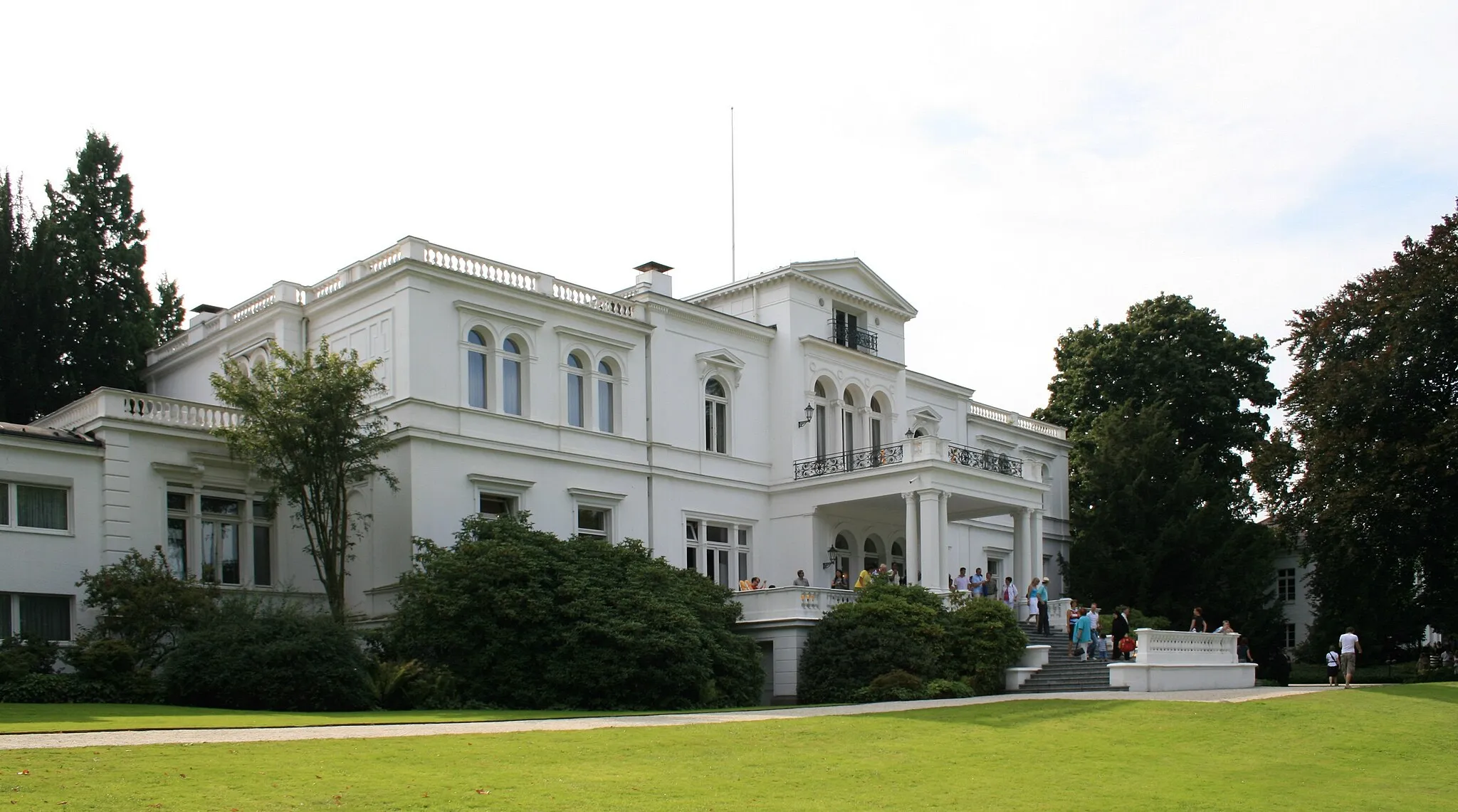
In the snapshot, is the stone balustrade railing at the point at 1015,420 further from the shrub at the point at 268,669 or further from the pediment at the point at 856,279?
the shrub at the point at 268,669

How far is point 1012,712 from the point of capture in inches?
953

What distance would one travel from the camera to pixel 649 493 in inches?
1421

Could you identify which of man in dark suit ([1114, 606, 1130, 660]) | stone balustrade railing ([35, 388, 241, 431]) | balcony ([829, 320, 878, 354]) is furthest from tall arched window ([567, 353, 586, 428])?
man in dark suit ([1114, 606, 1130, 660])

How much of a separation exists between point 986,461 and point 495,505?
49.1 feet

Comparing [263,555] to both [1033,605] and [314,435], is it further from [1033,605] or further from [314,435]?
[1033,605]

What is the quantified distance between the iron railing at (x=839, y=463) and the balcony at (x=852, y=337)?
11.5 ft

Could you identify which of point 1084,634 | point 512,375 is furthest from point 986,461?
point 512,375

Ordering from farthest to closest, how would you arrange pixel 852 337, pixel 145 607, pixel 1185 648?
pixel 852 337 < pixel 1185 648 < pixel 145 607

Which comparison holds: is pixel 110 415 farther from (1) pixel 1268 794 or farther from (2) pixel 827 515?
(1) pixel 1268 794

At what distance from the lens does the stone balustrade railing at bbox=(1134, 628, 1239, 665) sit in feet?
98.4

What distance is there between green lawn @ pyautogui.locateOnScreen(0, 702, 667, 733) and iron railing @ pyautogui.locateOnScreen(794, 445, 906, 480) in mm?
15840

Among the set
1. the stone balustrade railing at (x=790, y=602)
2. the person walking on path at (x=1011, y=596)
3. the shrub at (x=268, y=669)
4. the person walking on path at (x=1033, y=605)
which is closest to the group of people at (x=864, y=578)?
the stone balustrade railing at (x=790, y=602)

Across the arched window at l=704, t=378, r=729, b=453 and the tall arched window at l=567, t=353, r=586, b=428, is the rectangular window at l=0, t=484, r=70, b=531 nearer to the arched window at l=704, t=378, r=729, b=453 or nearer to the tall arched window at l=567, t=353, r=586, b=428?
the tall arched window at l=567, t=353, r=586, b=428

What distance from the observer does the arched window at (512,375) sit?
33.5m
